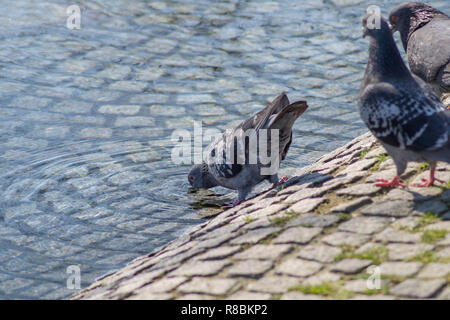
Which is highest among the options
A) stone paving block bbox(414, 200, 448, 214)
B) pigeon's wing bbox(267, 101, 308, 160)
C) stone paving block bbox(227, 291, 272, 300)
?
pigeon's wing bbox(267, 101, 308, 160)

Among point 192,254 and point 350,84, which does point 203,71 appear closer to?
point 350,84

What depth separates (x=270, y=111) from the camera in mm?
6430

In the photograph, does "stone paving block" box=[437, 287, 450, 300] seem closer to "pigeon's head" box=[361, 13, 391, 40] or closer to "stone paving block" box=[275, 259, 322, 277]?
"stone paving block" box=[275, 259, 322, 277]

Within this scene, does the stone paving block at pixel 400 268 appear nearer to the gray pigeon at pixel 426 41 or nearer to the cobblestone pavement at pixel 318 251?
the cobblestone pavement at pixel 318 251

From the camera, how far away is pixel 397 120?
5.20 m

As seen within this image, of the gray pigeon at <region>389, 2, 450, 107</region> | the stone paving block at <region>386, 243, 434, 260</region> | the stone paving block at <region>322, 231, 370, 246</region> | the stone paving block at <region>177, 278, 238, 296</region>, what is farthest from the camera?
the gray pigeon at <region>389, 2, 450, 107</region>

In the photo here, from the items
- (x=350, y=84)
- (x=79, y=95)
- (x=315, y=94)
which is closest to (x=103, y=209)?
(x=79, y=95)

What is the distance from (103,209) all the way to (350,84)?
14.9ft

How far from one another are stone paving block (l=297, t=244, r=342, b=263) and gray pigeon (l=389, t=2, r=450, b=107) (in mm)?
3046

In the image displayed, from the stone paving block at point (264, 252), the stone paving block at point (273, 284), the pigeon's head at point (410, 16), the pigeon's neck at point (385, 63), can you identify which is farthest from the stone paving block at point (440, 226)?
the pigeon's head at point (410, 16)

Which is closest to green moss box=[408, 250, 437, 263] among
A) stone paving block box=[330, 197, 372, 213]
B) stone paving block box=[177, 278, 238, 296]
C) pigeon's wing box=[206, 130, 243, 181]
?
stone paving block box=[330, 197, 372, 213]

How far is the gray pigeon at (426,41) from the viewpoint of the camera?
705 cm

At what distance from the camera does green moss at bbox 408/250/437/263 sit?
440cm
